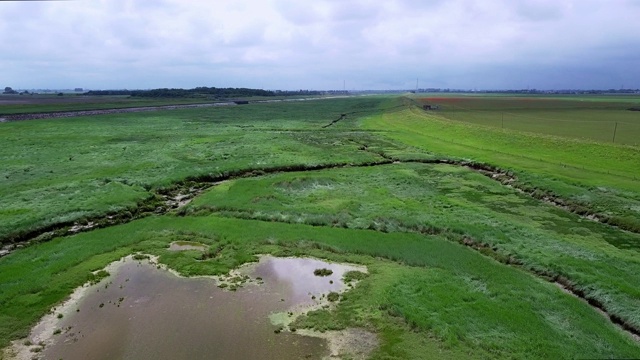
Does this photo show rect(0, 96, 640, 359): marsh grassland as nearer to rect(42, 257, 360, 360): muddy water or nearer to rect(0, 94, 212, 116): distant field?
rect(42, 257, 360, 360): muddy water

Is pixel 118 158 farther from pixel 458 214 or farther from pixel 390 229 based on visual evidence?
pixel 458 214

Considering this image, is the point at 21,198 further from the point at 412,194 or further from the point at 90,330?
the point at 412,194

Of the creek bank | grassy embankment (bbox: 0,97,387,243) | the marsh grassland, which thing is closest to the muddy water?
the marsh grassland

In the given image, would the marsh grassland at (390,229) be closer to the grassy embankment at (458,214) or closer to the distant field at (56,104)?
the grassy embankment at (458,214)

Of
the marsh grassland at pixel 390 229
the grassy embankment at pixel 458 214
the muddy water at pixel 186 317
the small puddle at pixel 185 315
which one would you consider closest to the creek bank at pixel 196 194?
the marsh grassland at pixel 390 229

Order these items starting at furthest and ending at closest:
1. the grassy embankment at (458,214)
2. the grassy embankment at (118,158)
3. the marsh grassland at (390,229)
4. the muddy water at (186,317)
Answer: the grassy embankment at (118,158) < the grassy embankment at (458,214) < the marsh grassland at (390,229) < the muddy water at (186,317)

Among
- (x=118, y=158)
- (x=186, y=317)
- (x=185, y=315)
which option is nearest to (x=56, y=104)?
(x=118, y=158)
